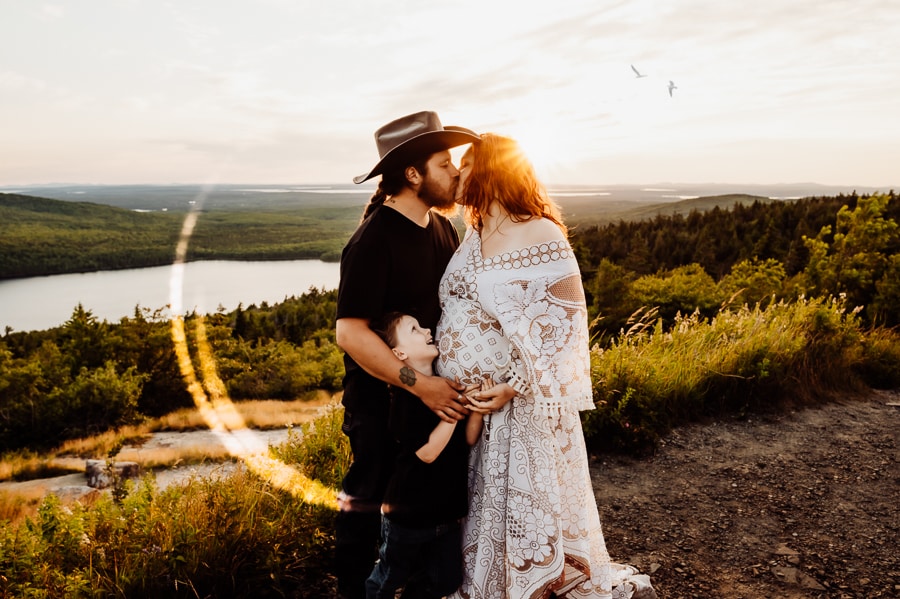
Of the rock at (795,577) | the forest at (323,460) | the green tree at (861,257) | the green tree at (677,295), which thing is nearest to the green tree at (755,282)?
the green tree at (677,295)

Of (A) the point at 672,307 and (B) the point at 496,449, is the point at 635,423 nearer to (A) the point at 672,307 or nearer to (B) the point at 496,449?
(B) the point at 496,449

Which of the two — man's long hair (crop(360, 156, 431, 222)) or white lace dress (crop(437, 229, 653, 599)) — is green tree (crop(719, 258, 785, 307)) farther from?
man's long hair (crop(360, 156, 431, 222))

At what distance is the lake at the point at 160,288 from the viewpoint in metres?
74.7

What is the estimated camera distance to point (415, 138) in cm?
236

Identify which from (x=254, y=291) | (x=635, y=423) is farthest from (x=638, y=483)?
(x=254, y=291)

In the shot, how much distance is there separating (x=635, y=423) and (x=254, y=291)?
3494 inches

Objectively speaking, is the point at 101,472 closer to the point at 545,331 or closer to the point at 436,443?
the point at 436,443

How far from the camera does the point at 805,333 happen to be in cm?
618

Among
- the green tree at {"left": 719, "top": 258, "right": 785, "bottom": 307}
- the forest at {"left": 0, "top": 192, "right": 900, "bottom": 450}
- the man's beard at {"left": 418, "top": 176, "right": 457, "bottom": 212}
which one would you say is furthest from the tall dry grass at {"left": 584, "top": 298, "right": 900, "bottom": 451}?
the green tree at {"left": 719, "top": 258, "right": 785, "bottom": 307}

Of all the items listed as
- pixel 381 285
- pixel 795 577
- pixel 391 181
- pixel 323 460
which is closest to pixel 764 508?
pixel 795 577

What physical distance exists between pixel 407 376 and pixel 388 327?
24 cm

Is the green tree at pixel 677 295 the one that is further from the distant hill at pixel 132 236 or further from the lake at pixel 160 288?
the distant hill at pixel 132 236

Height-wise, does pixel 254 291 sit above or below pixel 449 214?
below

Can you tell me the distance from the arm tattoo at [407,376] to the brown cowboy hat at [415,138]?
2.80 feet
